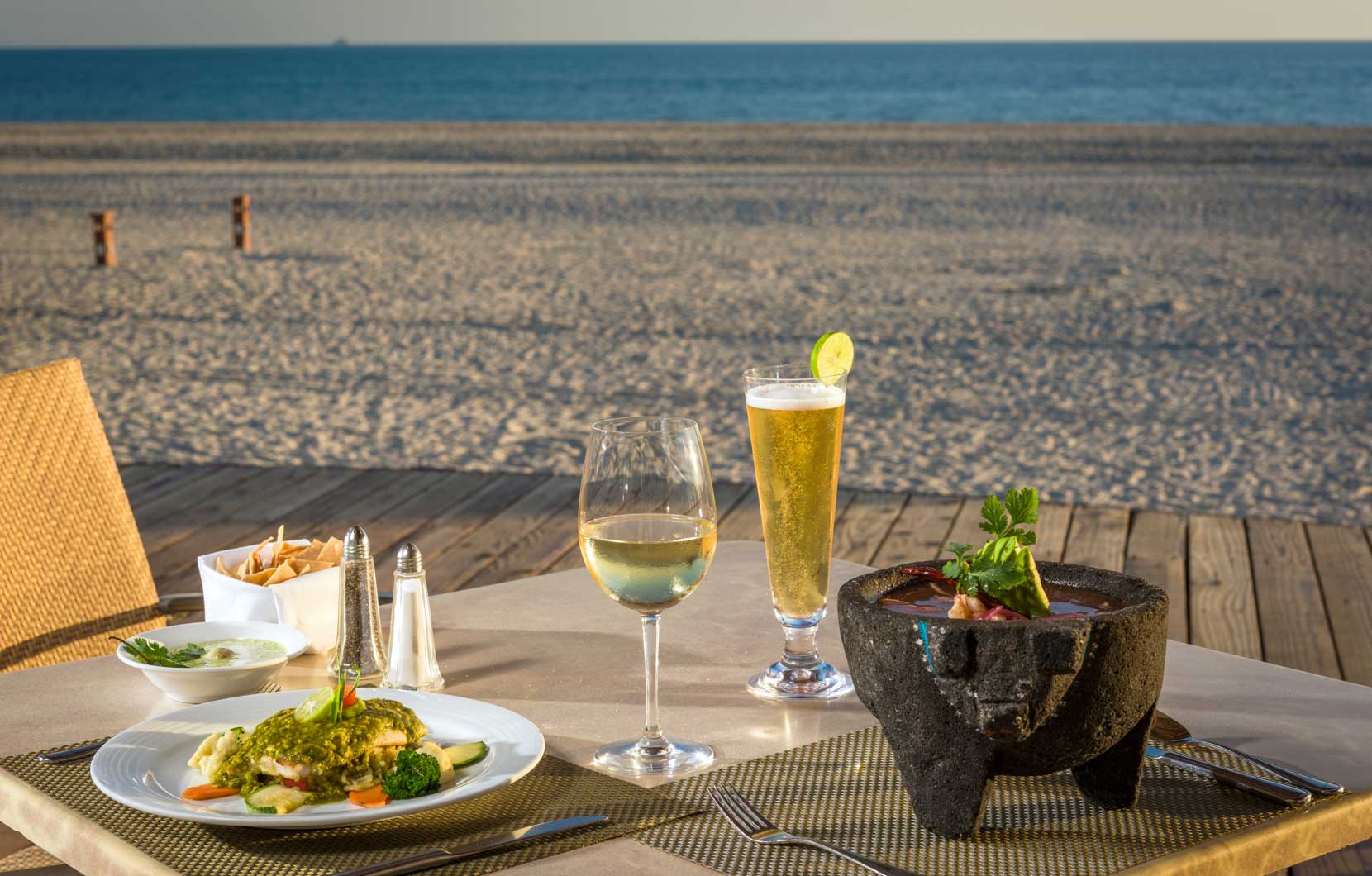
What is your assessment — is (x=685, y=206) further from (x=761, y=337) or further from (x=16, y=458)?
(x=16, y=458)

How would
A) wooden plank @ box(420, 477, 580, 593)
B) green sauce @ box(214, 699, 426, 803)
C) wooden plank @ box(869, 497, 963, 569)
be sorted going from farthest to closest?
wooden plank @ box(869, 497, 963, 569), wooden plank @ box(420, 477, 580, 593), green sauce @ box(214, 699, 426, 803)

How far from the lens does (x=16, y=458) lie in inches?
84.5

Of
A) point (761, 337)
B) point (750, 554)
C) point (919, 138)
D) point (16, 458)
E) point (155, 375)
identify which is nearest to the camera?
point (750, 554)

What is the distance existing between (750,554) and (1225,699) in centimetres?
68

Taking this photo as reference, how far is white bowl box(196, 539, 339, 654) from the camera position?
153cm

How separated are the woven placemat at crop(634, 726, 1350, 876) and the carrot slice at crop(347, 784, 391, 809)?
0.60 ft

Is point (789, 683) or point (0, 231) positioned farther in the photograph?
point (0, 231)

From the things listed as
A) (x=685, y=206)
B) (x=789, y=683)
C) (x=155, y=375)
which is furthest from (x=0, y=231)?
(x=789, y=683)

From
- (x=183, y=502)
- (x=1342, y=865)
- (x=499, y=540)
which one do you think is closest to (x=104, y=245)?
(x=183, y=502)

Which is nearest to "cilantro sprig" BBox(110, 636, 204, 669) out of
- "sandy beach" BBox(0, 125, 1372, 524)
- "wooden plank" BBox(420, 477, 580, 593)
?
"wooden plank" BBox(420, 477, 580, 593)

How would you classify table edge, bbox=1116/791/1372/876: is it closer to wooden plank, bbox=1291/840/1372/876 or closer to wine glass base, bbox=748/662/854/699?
wine glass base, bbox=748/662/854/699

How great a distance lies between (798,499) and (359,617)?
417 mm

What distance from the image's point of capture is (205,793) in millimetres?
1126

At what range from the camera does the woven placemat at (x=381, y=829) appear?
1052mm
